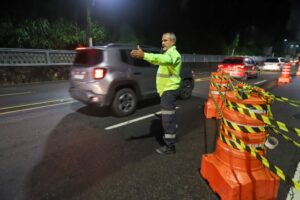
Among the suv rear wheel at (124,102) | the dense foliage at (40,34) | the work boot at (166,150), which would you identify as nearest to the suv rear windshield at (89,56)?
the suv rear wheel at (124,102)

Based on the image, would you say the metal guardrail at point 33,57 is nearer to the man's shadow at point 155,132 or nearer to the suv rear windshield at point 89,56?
the suv rear windshield at point 89,56

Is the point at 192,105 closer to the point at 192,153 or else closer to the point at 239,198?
the point at 192,153

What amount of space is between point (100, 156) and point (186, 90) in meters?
5.22

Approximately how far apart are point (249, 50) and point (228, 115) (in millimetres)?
53333

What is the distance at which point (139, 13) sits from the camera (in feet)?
98.2

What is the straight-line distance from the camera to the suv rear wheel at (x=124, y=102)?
229 inches

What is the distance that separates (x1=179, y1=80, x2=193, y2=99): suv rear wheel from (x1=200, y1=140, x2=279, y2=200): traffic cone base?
5372 millimetres

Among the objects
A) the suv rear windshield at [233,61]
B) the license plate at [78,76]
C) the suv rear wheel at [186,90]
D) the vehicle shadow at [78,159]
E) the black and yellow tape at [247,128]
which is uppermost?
the suv rear windshield at [233,61]

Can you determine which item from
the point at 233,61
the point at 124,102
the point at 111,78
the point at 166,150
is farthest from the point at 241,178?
the point at 233,61

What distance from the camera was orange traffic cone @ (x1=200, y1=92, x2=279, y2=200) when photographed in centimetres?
253

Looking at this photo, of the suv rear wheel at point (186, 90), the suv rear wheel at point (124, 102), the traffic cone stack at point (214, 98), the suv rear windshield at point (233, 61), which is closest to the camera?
the suv rear wheel at point (124, 102)

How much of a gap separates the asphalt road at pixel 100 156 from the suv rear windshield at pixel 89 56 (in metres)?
1.49

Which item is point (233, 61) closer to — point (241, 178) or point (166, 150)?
point (166, 150)

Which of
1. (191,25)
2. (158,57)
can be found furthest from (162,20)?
(158,57)
